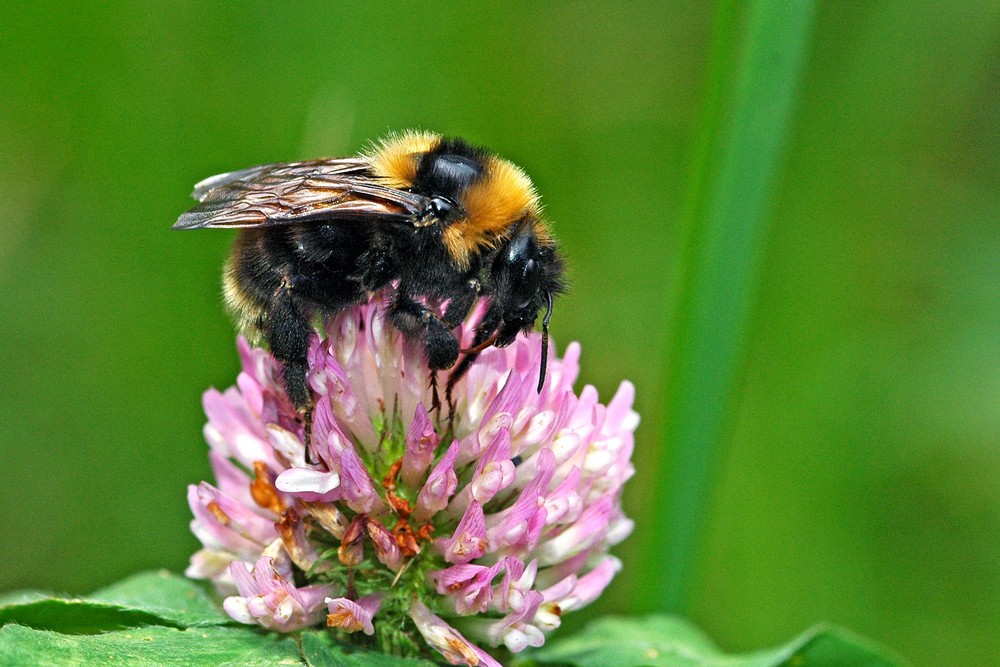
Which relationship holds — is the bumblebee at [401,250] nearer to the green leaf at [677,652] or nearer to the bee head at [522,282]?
the bee head at [522,282]

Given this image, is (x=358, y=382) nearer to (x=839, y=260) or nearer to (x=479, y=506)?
(x=479, y=506)

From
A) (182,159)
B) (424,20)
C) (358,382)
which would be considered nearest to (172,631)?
(358,382)

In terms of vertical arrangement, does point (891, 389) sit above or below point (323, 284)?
below

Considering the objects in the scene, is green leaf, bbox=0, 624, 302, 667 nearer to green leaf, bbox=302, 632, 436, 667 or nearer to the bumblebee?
green leaf, bbox=302, 632, 436, 667

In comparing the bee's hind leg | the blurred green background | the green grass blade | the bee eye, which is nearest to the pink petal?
the bee's hind leg

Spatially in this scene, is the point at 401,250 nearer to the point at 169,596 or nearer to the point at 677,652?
the point at 169,596

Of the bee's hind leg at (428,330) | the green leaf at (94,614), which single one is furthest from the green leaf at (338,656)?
the bee's hind leg at (428,330)
